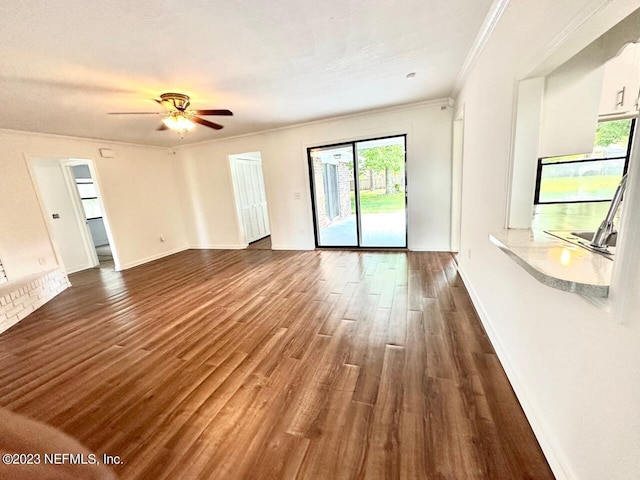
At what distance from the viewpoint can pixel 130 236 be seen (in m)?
5.24

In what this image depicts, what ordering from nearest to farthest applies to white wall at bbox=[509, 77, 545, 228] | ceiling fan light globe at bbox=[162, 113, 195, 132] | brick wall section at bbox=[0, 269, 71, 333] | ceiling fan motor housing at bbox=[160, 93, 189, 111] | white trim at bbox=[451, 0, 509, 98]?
1. white wall at bbox=[509, 77, 545, 228]
2. white trim at bbox=[451, 0, 509, 98]
3. ceiling fan motor housing at bbox=[160, 93, 189, 111]
4. ceiling fan light globe at bbox=[162, 113, 195, 132]
5. brick wall section at bbox=[0, 269, 71, 333]

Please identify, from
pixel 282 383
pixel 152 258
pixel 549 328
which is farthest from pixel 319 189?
pixel 549 328

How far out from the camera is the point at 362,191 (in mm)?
4930

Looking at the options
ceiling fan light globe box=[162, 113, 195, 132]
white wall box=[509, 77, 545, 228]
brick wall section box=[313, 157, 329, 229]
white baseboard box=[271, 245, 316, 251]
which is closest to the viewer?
white wall box=[509, 77, 545, 228]

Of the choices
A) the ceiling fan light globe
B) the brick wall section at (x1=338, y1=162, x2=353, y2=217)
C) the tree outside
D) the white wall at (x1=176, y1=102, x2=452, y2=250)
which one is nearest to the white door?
the white wall at (x1=176, y1=102, x2=452, y2=250)

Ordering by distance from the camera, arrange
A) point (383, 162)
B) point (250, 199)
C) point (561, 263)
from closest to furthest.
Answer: point (561, 263), point (383, 162), point (250, 199)

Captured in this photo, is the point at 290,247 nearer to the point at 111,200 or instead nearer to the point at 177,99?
the point at 177,99

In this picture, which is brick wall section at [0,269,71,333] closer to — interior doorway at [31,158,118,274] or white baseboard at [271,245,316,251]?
interior doorway at [31,158,118,274]

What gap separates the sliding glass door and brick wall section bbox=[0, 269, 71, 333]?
14.3ft

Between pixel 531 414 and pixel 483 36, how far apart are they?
2.75 m

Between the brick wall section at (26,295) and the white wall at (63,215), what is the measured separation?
110cm

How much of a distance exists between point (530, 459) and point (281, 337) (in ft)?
5.82

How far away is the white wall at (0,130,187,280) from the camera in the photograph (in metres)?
3.73

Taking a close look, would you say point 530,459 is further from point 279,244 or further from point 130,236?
point 130,236
